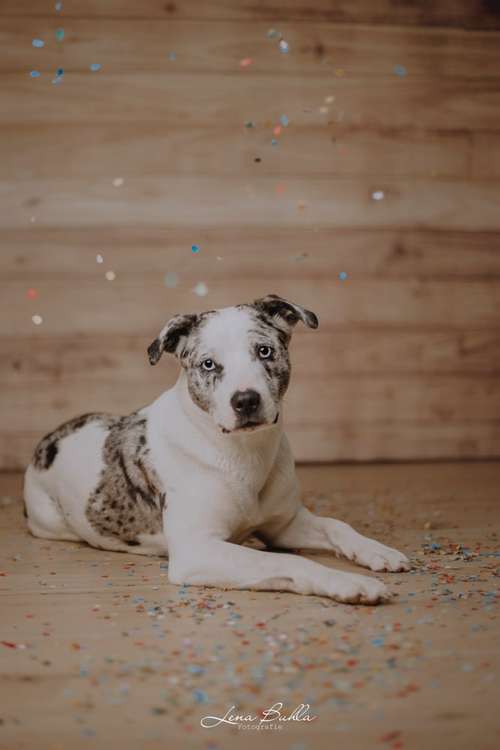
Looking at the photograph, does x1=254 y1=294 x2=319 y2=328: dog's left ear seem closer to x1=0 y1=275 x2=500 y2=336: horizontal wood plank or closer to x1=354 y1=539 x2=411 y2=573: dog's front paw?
x1=354 y1=539 x2=411 y2=573: dog's front paw

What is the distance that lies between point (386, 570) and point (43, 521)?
1.05 metres

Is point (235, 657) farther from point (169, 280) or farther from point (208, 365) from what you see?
point (169, 280)

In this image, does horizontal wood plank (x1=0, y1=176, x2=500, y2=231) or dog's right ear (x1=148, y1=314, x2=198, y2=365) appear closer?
dog's right ear (x1=148, y1=314, x2=198, y2=365)

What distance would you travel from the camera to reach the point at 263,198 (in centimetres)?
409

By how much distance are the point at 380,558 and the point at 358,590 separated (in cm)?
33

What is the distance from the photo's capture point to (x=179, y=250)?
4.06 meters

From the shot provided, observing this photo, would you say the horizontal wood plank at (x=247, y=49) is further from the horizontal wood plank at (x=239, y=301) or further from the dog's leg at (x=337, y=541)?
the dog's leg at (x=337, y=541)

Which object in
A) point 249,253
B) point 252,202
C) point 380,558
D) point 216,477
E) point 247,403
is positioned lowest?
point 380,558

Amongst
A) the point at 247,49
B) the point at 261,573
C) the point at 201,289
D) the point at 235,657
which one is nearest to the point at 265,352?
the point at 261,573

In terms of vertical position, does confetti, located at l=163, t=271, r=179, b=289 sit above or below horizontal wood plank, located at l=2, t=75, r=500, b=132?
below

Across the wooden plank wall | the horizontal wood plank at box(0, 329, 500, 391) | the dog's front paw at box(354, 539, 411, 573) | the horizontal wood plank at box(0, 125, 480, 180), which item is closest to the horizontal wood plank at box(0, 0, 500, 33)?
the wooden plank wall
